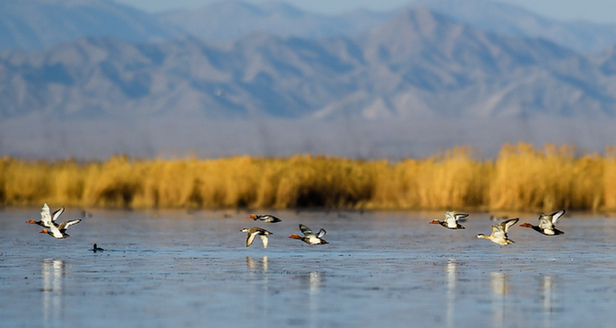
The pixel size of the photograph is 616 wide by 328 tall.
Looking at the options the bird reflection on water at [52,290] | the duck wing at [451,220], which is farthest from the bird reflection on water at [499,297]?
the bird reflection on water at [52,290]

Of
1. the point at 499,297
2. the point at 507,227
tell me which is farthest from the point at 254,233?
the point at 499,297

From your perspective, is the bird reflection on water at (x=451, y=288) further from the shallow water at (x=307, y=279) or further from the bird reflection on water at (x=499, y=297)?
the bird reflection on water at (x=499, y=297)

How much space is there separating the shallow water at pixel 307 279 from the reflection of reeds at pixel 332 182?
9.02 metres

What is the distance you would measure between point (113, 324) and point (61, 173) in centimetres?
3016

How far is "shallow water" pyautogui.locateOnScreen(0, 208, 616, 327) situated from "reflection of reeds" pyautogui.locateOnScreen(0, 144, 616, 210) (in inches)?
355

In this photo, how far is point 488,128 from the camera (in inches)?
6973

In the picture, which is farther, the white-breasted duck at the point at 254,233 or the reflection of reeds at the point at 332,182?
the reflection of reeds at the point at 332,182

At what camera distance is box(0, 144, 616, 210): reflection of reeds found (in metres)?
37.8

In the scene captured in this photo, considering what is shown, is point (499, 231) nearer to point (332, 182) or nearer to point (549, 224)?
point (549, 224)

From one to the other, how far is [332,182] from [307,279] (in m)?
24.4

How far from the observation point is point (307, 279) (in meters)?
17.2

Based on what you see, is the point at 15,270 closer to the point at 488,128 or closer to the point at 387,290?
the point at 387,290

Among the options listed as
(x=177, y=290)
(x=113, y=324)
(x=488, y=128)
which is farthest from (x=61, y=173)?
(x=488, y=128)

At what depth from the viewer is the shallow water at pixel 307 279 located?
13.5 metres
